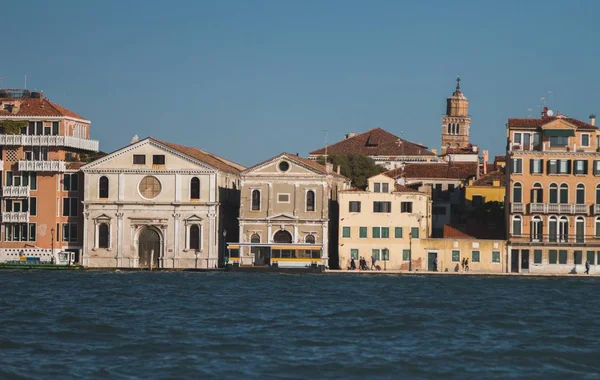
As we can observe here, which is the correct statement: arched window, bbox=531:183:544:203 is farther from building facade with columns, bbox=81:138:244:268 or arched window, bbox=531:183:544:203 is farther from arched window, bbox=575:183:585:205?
building facade with columns, bbox=81:138:244:268

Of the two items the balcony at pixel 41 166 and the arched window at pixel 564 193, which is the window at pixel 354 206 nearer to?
the arched window at pixel 564 193

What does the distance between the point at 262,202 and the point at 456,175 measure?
1816 cm

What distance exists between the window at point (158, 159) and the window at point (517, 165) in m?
21.1

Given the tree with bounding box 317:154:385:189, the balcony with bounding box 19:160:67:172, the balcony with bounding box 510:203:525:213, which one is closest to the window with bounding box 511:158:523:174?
the balcony with bounding box 510:203:525:213

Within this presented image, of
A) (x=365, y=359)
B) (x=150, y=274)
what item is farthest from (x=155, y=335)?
(x=150, y=274)

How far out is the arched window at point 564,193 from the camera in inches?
3157

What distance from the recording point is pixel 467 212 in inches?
3504

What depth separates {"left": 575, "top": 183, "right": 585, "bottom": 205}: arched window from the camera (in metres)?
80.1

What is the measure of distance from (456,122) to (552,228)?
72.7 meters

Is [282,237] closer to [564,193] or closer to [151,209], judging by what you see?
[151,209]

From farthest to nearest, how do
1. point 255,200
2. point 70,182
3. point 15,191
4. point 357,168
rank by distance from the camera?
point 357,168 < point 70,182 < point 15,191 < point 255,200

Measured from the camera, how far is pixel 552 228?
3164 inches

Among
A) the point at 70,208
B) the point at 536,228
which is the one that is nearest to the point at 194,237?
the point at 70,208

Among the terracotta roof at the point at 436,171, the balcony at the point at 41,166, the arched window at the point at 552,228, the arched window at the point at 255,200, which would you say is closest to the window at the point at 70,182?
the balcony at the point at 41,166
